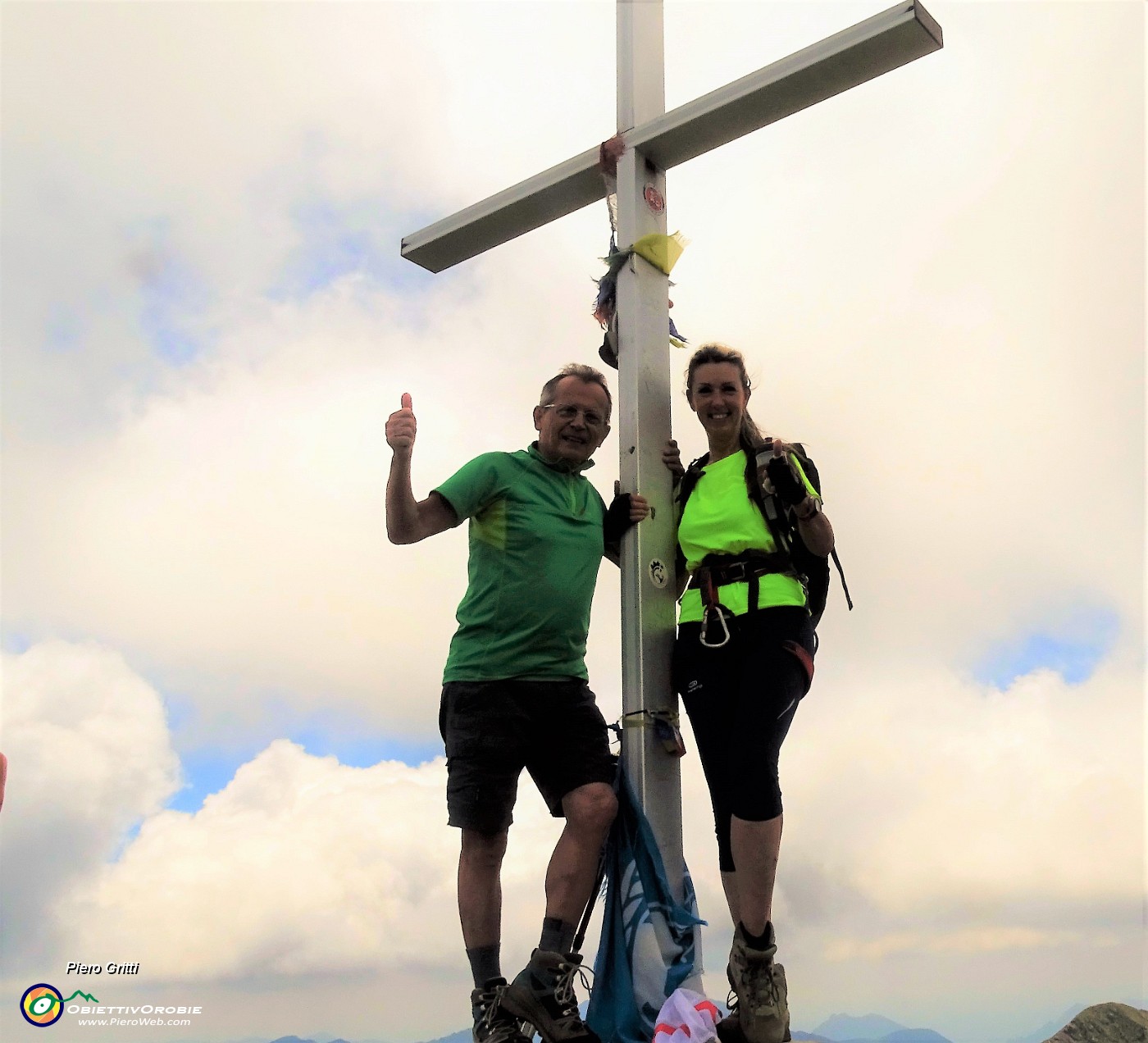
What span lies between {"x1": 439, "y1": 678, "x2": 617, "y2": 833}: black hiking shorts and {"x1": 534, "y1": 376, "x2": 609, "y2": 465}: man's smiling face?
910 mm

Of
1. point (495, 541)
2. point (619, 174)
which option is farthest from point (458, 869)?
point (619, 174)

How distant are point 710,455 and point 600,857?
5.16 feet

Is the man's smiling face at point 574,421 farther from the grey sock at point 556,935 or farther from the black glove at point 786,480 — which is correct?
the grey sock at point 556,935

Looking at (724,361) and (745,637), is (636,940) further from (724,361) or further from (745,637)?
(724,361)

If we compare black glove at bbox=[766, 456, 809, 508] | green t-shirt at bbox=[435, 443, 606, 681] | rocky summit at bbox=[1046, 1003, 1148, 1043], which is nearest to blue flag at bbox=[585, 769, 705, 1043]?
green t-shirt at bbox=[435, 443, 606, 681]

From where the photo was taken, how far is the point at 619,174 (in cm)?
503

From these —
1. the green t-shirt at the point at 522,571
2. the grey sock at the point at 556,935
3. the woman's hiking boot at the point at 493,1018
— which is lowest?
the woman's hiking boot at the point at 493,1018

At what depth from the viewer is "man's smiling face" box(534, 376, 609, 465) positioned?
4.49m

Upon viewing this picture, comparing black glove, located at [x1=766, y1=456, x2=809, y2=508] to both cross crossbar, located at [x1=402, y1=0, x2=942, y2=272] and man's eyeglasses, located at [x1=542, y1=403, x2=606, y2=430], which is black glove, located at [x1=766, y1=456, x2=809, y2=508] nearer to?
man's eyeglasses, located at [x1=542, y1=403, x2=606, y2=430]

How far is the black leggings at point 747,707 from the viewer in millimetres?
3775

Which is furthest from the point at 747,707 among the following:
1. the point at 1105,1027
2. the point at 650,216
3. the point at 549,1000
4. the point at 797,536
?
the point at 1105,1027

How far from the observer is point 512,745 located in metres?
4.02

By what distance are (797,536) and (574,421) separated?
992 millimetres

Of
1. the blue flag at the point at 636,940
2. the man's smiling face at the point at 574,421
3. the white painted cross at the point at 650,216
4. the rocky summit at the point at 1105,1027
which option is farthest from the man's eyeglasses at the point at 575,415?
the rocky summit at the point at 1105,1027
